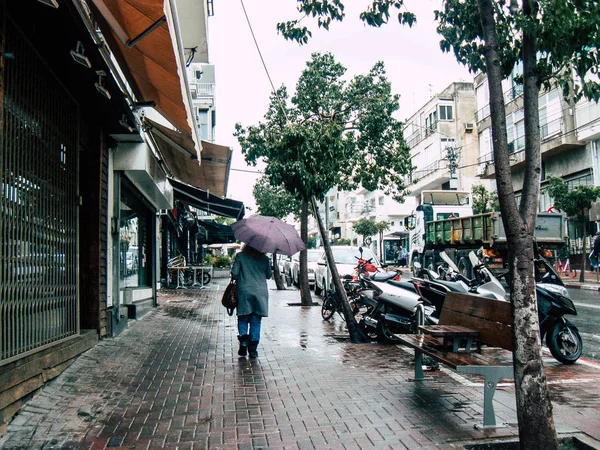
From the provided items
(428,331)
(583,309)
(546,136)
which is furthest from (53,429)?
(546,136)

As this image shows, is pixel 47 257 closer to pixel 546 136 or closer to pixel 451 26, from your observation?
pixel 451 26

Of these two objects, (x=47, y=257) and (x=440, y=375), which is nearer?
(x=47, y=257)

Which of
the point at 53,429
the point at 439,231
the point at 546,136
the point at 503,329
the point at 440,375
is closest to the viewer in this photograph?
the point at 53,429

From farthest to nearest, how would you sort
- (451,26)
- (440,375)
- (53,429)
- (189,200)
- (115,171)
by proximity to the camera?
1. (189,200)
2. (115,171)
3. (440,375)
4. (451,26)
5. (53,429)

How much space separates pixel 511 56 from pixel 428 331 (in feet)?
9.08

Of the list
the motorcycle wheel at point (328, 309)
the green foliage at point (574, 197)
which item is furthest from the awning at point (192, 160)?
the green foliage at point (574, 197)

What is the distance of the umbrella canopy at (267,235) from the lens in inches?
291

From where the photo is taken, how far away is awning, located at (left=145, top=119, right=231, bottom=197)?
9461 mm

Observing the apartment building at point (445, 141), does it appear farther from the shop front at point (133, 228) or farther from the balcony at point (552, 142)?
the shop front at point (133, 228)

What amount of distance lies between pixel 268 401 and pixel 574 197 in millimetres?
20043

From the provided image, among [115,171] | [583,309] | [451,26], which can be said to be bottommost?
[583,309]

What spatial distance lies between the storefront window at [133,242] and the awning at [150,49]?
446 centimetres

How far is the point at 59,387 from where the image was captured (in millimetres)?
5590

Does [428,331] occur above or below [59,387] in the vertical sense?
above
